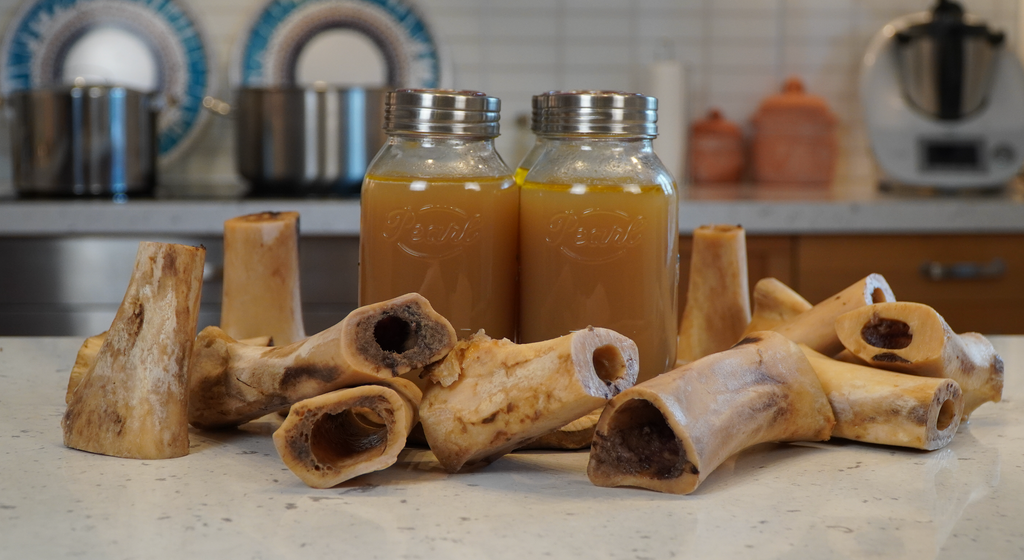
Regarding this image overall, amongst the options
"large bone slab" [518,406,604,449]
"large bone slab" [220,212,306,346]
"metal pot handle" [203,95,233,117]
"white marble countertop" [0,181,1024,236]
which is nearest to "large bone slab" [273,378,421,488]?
"large bone slab" [518,406,604,449]

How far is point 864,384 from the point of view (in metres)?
0.63

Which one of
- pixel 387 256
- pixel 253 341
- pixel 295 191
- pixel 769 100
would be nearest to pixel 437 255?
pixel 387 256

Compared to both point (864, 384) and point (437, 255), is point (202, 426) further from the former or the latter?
point (864, 384)

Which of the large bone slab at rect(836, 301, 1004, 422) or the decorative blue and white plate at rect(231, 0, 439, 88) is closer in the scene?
the large bone slab at rect(836, 301, 1004, 422)

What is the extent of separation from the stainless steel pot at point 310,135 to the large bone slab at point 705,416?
1658mm

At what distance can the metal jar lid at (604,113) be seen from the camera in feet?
2.19

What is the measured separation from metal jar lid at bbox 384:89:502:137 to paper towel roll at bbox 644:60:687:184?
185cm

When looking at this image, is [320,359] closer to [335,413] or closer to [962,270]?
[335,413]

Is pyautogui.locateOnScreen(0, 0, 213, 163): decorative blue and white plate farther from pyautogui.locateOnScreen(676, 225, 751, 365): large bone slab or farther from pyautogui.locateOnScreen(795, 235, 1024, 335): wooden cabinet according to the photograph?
pyautogui.locateOnScreen(676, 225, 751, 365): large bone slab

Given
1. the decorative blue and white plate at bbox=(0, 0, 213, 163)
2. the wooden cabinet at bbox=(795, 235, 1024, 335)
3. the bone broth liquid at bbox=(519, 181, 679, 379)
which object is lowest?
the wooden cabinet at bbox=(795, 235, 1024, 335)

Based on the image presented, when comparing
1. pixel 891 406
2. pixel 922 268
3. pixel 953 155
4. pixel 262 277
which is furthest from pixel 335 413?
pixel 953 155

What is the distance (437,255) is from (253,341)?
0.49ft

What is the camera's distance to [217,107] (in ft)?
7.99

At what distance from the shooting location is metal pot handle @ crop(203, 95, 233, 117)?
7.84 feet
